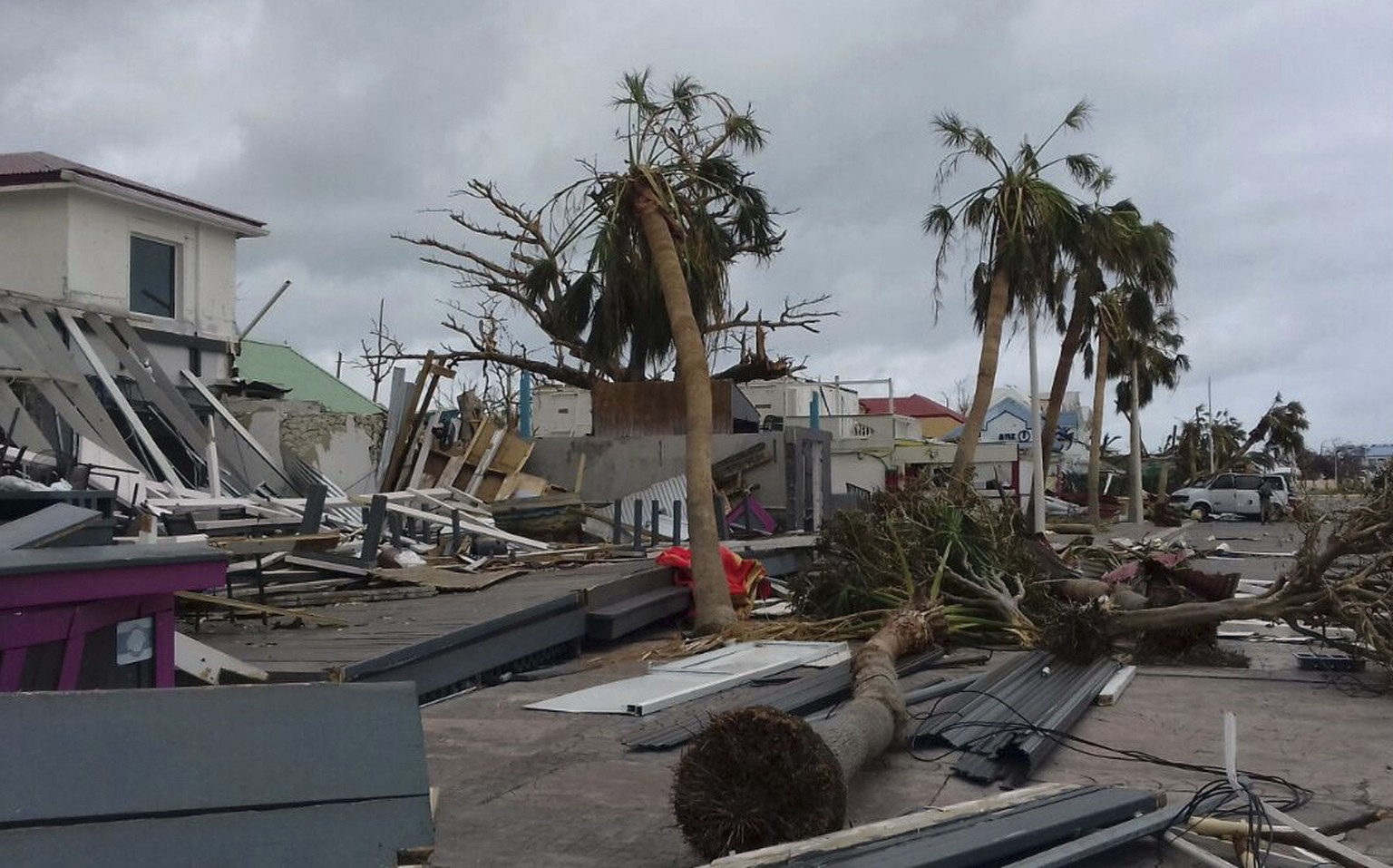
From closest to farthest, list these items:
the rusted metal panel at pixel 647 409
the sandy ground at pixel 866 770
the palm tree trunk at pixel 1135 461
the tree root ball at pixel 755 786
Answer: the tree root ball at pixel 755 786 < the sandy ground at pixel 866 770 < the rusted metal panel at pixel 647 409 < the palm tree trunk at pixel 1135 461

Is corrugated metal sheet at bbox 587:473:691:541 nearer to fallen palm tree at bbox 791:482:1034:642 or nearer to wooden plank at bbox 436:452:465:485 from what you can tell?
wooden plank at bbox 436:452:465:485

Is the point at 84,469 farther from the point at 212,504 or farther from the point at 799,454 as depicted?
the point at 799,454

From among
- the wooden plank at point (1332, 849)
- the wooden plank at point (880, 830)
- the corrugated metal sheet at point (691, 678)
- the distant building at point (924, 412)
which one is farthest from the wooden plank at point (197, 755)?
the distant building at point (924, 412)

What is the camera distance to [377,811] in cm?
326

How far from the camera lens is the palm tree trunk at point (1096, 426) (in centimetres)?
3522

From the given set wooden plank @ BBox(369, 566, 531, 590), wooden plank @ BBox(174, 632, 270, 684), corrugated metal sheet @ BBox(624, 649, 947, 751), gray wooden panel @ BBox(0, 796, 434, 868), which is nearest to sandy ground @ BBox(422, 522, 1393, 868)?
corrugated metal sheet @ BBox(624, 649, 947, 751)

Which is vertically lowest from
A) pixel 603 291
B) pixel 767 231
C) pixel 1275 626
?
pixel 1275 626

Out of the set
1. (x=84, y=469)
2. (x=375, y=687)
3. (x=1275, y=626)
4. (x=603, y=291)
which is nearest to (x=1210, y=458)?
(x=1275, y=626)

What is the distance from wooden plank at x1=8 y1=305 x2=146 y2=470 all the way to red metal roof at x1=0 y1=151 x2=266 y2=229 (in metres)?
3.19

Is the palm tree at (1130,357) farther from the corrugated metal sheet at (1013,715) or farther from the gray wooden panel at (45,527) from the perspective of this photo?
the gray wooden panel at (45,527)

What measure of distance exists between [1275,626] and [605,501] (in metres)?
10.3

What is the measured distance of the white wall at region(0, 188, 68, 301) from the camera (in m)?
17.2

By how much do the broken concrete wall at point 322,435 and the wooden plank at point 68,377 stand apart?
3710mm

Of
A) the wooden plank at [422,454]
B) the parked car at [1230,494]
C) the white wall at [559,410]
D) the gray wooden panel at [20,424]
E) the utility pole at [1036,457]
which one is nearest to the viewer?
the gray wooden panel at [20,424]
